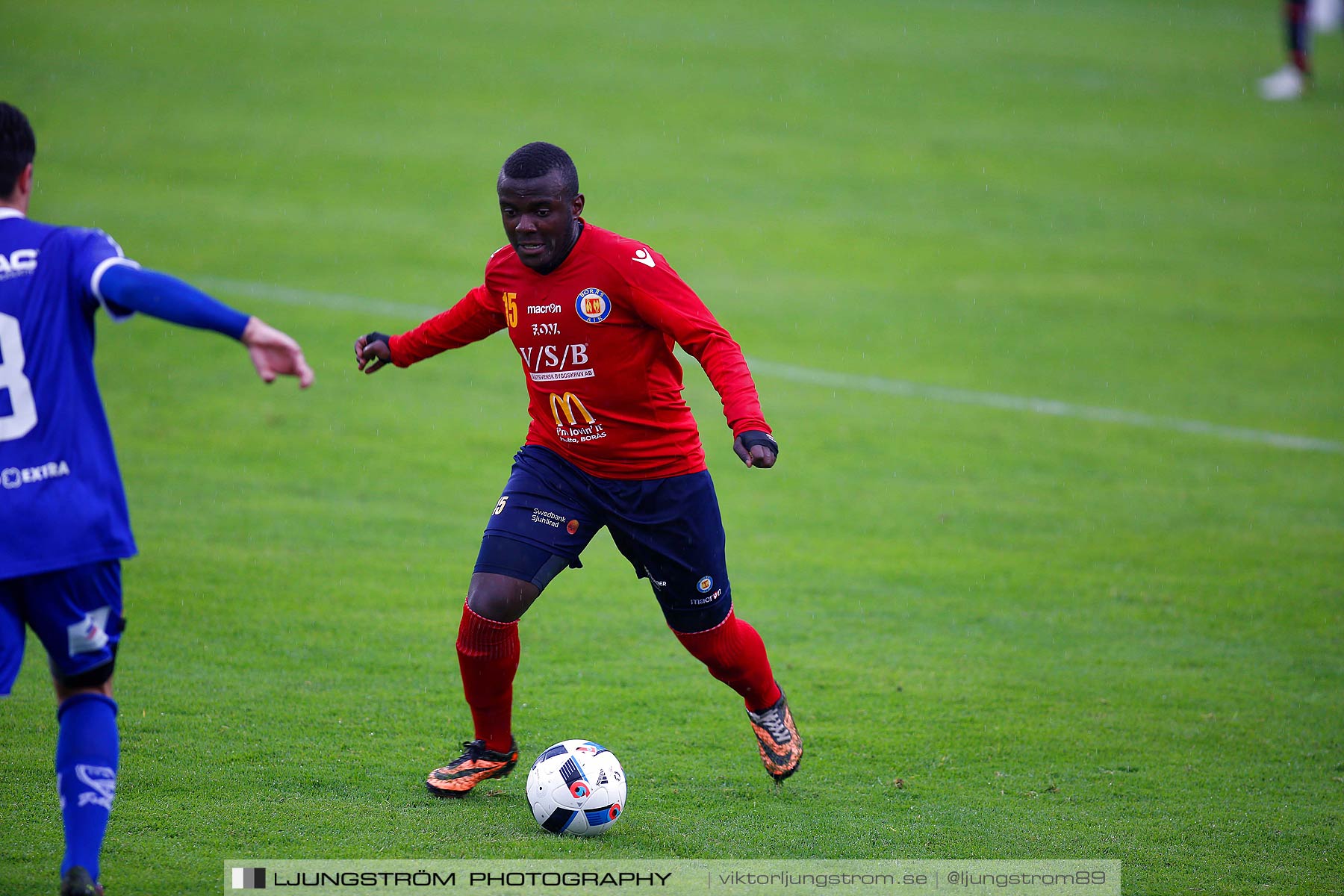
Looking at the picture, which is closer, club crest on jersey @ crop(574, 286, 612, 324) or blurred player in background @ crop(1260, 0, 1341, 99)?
club crest on jersey @ crop(574, 286, 612, 324)

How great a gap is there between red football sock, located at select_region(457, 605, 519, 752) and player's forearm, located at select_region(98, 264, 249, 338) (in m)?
1.76

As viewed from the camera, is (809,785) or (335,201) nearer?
(809,785)

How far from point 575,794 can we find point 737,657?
2.93 ft

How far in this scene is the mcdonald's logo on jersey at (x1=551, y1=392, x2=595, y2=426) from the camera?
5.41m

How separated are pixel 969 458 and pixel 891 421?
1.18m

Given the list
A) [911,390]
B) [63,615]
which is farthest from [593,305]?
[911,390]

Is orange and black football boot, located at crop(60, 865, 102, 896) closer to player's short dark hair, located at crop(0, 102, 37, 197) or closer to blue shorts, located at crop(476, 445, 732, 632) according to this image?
blue shorts, located at crop(476, 445, 732, 632)

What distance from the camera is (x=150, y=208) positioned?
17.5 meters

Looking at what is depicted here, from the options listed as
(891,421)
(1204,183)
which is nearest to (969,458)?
(891,421)

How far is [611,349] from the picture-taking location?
17.5ft

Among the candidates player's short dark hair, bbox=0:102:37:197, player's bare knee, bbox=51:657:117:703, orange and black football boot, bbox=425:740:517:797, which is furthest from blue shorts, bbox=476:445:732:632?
player's short dark hair, bbox=0:102:37:197

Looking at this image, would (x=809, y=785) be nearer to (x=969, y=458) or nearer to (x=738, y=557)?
(x=738, y=557)

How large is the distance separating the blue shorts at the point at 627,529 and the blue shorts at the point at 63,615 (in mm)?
1543

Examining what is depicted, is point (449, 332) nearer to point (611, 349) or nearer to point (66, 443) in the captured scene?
point (611, 349)
